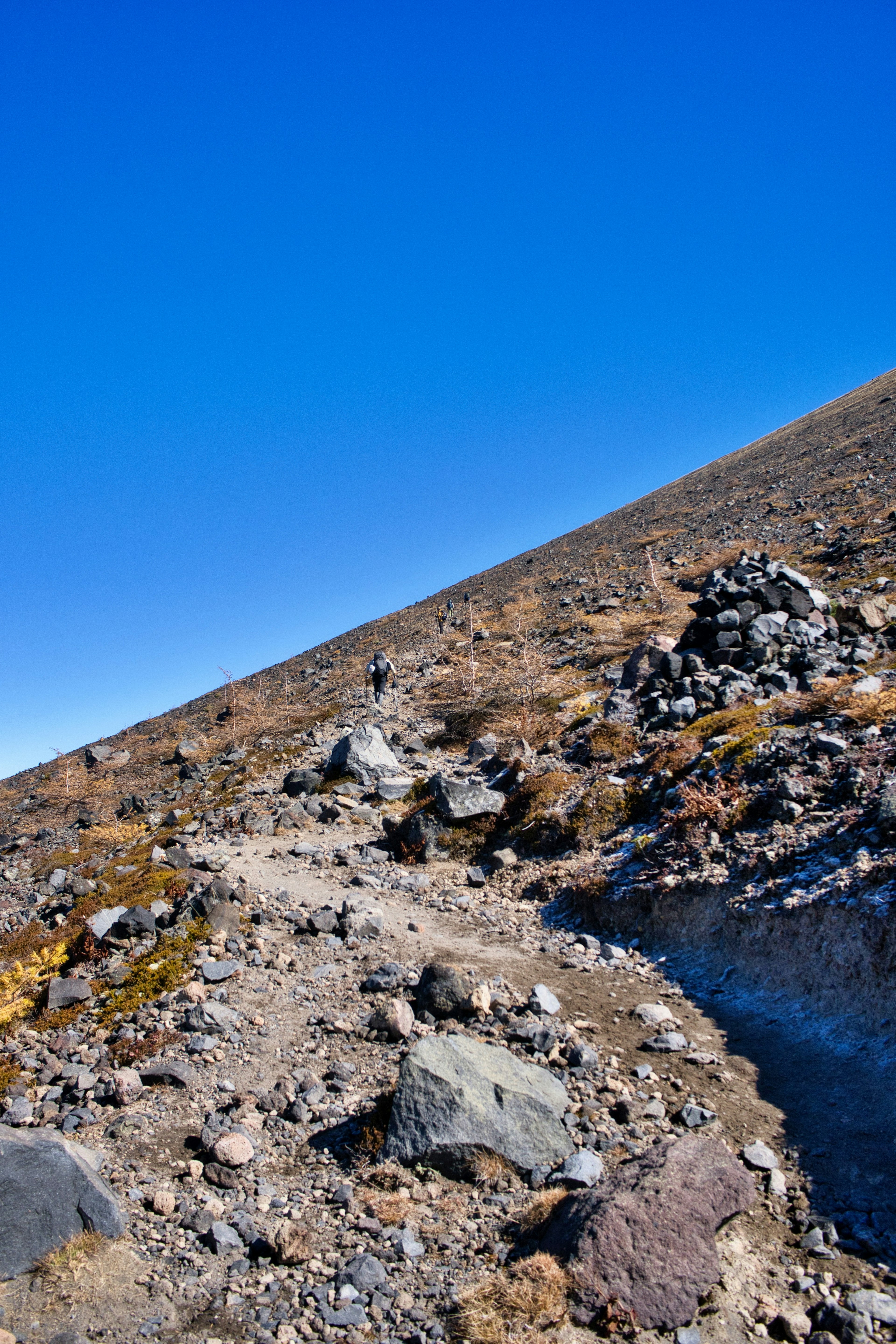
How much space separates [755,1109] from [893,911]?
2.49m

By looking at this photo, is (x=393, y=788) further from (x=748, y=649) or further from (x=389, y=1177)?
(x=389, y=1177)

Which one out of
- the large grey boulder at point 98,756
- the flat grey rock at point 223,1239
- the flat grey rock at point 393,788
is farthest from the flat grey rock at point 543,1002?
the large grey boulder at point 98,756

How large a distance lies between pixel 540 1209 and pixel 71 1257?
10.7 ft

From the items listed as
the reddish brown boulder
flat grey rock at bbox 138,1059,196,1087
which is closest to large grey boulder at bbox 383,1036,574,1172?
the reddish brown boulder

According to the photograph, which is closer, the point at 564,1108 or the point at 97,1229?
the point at 97,1229

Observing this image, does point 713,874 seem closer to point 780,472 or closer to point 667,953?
point 667,953

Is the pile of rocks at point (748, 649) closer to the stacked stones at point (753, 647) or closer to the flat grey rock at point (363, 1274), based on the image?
the stacked stones at point (753, 647)

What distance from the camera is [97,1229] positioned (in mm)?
4961

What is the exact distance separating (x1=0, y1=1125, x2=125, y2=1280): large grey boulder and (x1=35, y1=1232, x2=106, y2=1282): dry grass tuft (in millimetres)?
39

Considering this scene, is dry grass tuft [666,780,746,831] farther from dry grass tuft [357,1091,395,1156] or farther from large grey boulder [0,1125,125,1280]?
large grey boulder [0,1125,125,1280]

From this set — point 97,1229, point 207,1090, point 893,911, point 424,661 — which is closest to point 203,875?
point 207,1090

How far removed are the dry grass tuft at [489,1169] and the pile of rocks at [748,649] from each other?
1079 cm

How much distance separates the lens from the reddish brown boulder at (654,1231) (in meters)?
4.28

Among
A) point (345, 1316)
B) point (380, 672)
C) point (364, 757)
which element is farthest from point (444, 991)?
point (380, 672)
